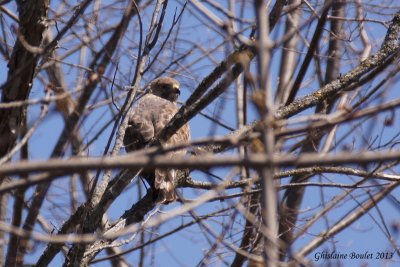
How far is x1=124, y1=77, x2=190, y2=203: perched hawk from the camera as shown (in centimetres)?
589

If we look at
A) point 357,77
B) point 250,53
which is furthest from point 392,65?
point 250,53

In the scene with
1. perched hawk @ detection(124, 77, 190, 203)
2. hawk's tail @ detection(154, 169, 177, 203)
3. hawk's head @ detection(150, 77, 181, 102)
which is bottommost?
hawk's tail @ detection(154, 169, 177, 203)

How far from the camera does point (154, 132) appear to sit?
6633 millimetres

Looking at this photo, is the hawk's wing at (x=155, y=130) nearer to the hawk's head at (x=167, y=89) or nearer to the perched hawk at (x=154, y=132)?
the perched hawk at (x=154, y=132)

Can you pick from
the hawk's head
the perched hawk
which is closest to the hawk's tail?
the perched hawk

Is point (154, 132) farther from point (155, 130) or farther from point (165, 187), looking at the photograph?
point (165, 187)

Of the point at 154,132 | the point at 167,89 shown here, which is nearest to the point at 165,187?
the point at 154,132

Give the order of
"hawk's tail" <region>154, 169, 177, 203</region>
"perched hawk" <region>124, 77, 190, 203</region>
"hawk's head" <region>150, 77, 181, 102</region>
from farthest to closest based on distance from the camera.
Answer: "hawk's head" <region>150, 77, 181, 102</region>
"perched hawk" <region>124, 77, 190, 203</region>
"hawk's tail" <region>154, 169, 177, 203</region>

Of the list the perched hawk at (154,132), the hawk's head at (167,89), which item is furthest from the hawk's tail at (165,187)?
the hawk's head at (167,89)

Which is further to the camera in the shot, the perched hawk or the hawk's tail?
the perched hawk

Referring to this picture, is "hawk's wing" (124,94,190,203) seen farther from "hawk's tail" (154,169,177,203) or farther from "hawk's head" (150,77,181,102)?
"hawk's head" (150,77,181,102)

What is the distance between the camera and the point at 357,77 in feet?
16.2

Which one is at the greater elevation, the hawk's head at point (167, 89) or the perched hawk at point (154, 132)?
the hawk's head at point (167, 89)

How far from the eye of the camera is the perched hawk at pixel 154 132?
5895mm
